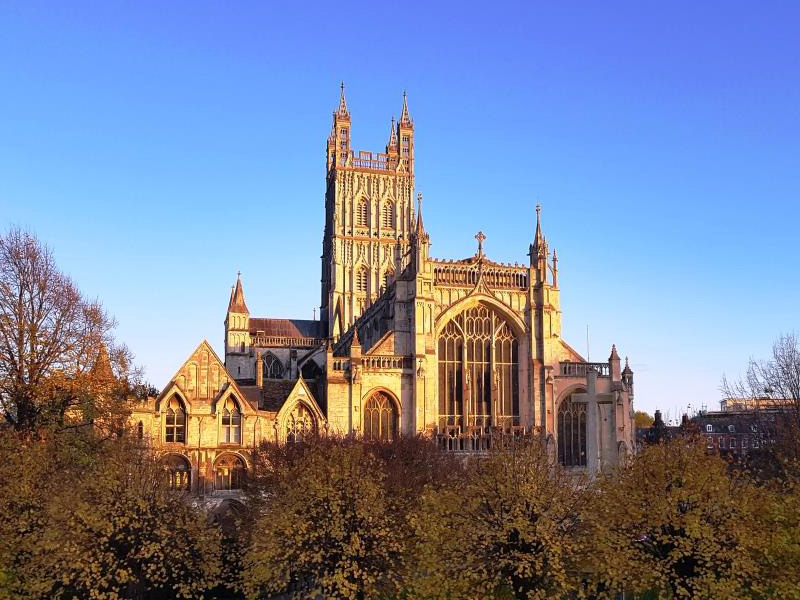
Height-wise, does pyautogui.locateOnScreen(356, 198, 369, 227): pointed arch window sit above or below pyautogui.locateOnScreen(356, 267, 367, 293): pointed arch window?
above

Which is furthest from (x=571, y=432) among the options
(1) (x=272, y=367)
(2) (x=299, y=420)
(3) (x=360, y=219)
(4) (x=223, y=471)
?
(3) (x=360, y=219)

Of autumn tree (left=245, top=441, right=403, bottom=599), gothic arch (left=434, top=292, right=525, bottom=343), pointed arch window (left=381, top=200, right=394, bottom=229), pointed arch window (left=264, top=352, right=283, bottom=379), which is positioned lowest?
autumn tree (left=245, top=441, right=403, bottom=599)

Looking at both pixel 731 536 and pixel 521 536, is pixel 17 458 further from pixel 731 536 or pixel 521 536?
pixel 731 536

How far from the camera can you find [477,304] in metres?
68.6

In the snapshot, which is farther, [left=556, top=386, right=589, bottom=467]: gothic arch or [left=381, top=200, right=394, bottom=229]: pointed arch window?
[left=381, top=200, right=394, bottom=229]: pointed arch window

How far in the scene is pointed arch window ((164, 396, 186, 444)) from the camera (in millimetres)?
60062

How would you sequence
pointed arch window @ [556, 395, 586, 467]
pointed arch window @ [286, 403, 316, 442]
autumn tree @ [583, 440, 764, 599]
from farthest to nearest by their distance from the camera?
pointed arch window @ [556, 395, 586, 467] < pointed arch window @ [286, 403, 316, 442] < autumn tree @ [583, 440, 764, 599]

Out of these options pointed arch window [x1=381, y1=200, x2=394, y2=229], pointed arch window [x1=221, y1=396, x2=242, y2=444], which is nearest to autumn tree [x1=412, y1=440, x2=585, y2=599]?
pointed arch window [x1=221, y1=396, x2=242, y2=444]

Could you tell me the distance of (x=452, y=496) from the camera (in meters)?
31.5

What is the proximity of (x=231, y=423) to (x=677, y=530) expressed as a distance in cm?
3782

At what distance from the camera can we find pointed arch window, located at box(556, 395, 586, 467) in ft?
224

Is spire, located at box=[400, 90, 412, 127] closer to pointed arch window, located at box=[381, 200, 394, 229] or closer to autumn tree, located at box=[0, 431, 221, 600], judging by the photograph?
pointed arch window, located at box=[381, 200, 394, 229]

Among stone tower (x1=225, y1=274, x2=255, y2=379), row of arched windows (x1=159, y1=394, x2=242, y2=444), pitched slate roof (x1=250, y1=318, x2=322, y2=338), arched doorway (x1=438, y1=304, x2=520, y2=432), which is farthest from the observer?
pitched slate roof (x1=250, y1=318, x2=322, y2=338)

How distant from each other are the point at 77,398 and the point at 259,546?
572 inches
